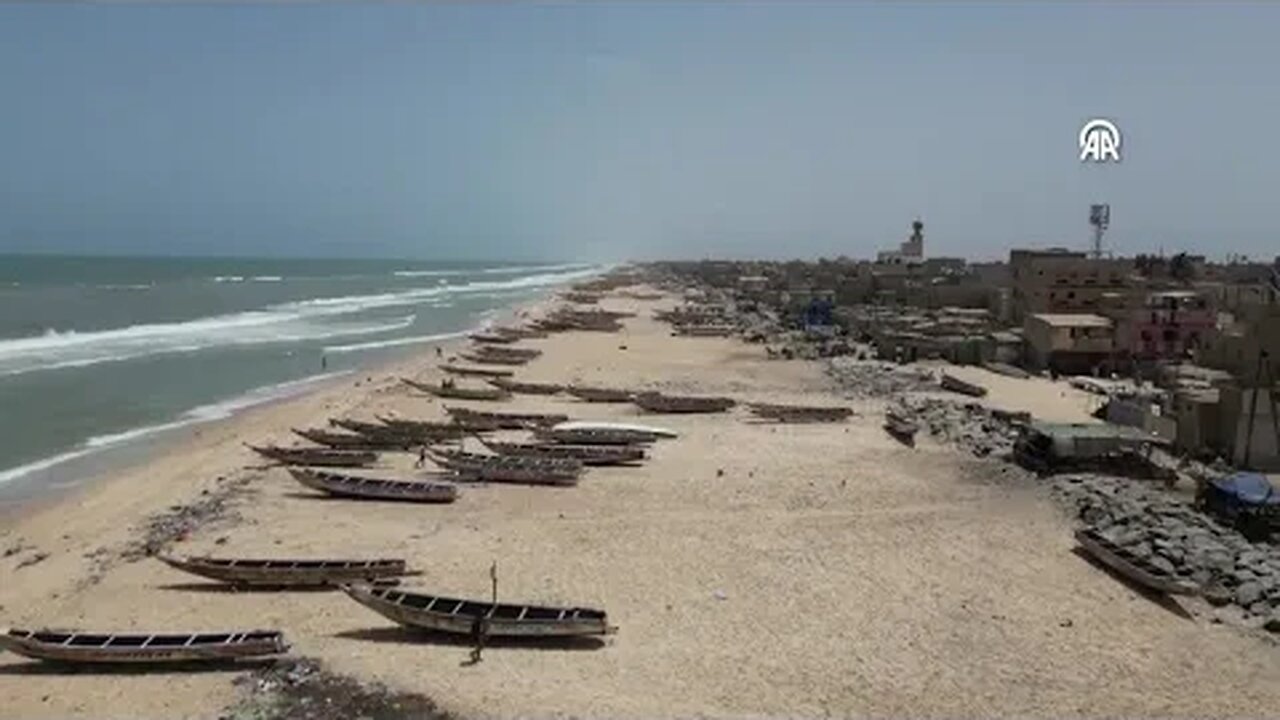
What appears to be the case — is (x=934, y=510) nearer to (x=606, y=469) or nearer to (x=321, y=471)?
(x=606, y=469)

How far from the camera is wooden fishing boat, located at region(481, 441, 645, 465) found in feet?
89.7

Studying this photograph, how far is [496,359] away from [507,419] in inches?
714

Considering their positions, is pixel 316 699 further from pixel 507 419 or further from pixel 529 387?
pixel 529 387

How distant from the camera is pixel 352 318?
84.2 metres

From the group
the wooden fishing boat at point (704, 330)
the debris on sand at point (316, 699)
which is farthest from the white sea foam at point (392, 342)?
the debris on sand at point (316, 699)

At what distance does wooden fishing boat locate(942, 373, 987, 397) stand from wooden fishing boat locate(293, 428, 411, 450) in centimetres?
1910

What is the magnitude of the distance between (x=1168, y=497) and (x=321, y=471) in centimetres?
1735

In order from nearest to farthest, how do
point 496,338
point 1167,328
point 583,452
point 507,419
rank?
point 583,452 → point 507,419 → point 1167,328 → point 496,338

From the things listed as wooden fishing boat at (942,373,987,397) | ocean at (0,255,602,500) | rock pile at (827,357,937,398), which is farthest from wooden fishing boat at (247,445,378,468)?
wooden fishing boat at (942,373,987,397)

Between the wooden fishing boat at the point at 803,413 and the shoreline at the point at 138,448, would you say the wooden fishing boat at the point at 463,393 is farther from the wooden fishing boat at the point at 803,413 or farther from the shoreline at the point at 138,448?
the wooden fishing boat at the point at 803,413

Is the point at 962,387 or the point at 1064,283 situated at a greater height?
the point at 1064,283

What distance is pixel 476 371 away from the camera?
149 ft

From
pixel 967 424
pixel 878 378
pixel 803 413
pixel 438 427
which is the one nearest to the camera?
pixel 438 427

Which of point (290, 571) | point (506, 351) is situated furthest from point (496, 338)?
point (290, 571)
